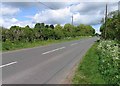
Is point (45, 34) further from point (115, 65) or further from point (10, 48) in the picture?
point (115, 65)

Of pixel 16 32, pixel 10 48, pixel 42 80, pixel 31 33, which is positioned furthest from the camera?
pixel 31 33

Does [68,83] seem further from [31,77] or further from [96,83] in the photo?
[31,77]

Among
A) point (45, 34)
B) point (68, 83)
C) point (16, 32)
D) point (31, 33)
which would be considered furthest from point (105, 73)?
point (45, 34)

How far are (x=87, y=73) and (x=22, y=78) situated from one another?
296 centimetres

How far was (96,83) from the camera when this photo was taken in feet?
30.7

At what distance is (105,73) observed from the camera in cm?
1093

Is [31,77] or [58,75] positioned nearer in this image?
[31,77]

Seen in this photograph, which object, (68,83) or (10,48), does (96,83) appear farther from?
(10,48)

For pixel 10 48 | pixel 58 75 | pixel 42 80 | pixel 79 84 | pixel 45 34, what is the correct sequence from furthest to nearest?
pixel 45 34
pixel 10 48
pixel 58 75
pixel 42 80
pixel 79 84

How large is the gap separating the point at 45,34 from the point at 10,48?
96.1 feet

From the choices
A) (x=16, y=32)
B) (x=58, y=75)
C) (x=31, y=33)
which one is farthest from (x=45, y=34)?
(x=58, y=75)

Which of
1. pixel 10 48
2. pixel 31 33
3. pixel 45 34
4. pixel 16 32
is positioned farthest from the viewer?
pixel 45 34

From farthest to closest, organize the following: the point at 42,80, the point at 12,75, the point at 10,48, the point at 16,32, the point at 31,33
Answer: the point at 31,33 < the point at 16,32 < the point at 10,48 < the point at 12,75 < the point at 42,80

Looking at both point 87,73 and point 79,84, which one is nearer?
point 79,84
